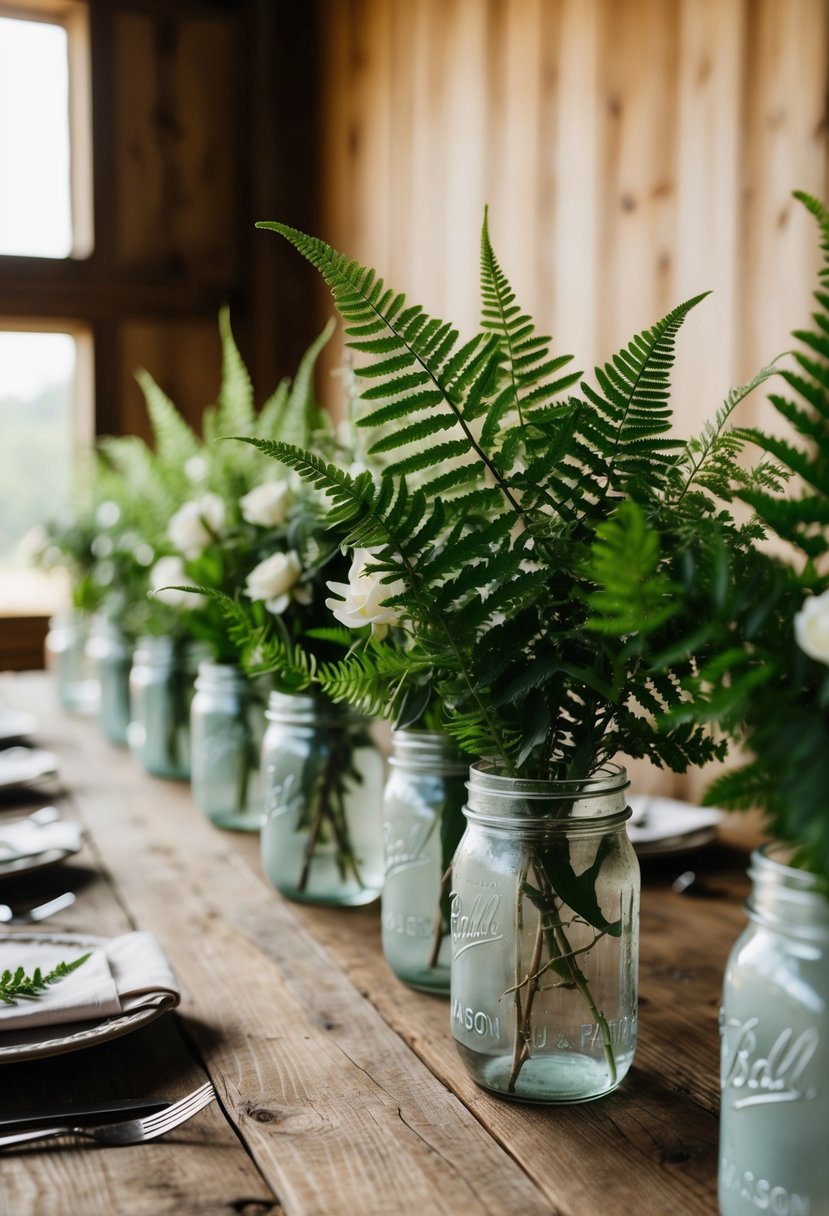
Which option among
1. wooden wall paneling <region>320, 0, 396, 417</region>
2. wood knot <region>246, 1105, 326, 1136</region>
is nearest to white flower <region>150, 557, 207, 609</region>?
wood knot <region>246, 1105, 326, 1136</region>

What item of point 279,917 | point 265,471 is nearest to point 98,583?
point 265,471

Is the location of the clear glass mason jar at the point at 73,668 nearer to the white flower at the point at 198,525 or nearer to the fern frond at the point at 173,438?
the fern frond at the point at 173,438

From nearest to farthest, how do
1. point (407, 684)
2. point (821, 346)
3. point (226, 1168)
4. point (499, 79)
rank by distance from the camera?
point (821, 346)
point (226, 1168)
point (407, 684)
point (499, 79)

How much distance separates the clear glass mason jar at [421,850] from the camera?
885 millimetres

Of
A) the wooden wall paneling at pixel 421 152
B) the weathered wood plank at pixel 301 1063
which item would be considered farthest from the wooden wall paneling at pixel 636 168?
the weathered wood plank at pixel 301 1063

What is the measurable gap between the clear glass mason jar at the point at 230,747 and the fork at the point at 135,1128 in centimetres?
70

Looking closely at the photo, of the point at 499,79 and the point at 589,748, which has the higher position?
the point at 499,79

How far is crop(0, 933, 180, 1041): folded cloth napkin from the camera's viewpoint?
0.77 metres

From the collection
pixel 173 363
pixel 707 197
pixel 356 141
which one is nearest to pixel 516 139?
pixel 707 197

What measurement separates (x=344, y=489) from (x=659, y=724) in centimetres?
20

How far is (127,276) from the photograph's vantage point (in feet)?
12.4

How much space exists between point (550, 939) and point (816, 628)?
0.29 m

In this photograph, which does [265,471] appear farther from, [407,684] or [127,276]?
[127,276]

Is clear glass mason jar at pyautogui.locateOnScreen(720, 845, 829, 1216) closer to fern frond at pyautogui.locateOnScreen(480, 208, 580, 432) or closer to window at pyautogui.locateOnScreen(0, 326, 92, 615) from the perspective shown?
fern frond at pyautogui.locateOnScreen(480, 208, 580, 432)
